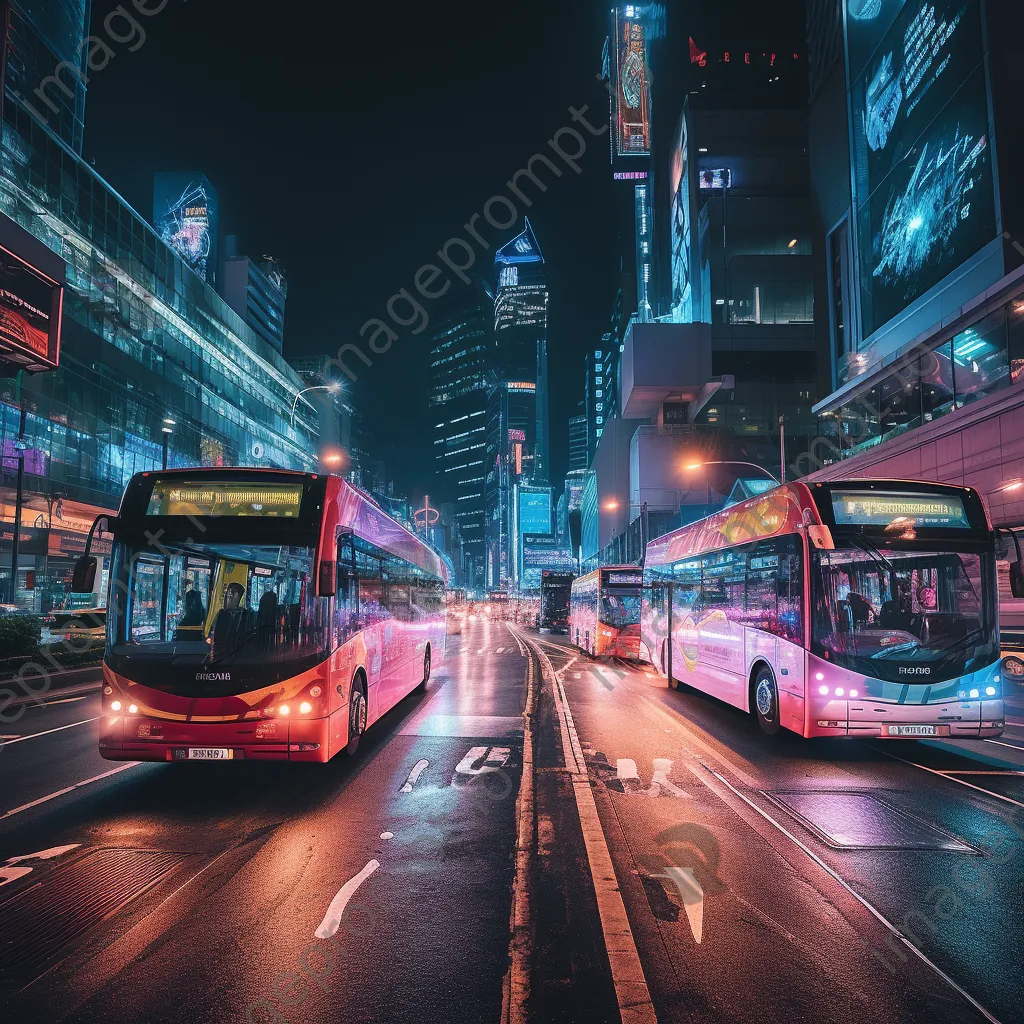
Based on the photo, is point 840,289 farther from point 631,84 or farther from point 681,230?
point 631,84

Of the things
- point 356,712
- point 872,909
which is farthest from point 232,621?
point 872,909

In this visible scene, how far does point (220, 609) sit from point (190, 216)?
102863mm

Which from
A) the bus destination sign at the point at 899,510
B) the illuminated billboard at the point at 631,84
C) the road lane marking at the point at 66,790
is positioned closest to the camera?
the road lane marking at the point at 66,790

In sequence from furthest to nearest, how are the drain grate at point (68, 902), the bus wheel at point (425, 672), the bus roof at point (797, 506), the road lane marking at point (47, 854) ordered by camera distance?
the bus wheel at point (425, 672), the bus roof at point (797, 506), the road lane marking at point (47, 854), the drain grate at point (68, 902)

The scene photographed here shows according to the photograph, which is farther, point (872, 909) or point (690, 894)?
point (690, 894)

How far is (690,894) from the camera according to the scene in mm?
5125

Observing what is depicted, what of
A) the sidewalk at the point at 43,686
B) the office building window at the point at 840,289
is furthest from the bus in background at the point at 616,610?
the office building window at the point at 840,289

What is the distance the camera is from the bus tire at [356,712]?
30.7ft

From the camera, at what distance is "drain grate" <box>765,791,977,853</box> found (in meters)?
6.25

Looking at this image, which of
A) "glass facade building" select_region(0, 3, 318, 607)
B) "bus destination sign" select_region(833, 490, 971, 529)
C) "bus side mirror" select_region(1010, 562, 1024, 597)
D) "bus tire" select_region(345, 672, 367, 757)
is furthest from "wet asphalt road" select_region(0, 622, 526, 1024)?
"glass facade building" select_region(0, 3, 318, 607)

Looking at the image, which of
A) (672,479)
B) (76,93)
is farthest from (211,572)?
(672,479)

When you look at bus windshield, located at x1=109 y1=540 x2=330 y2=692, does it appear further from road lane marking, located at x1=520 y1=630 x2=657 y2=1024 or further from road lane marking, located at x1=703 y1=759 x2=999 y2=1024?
road lane marking, located at x1=703 y1=759 x2=999 y2=1024

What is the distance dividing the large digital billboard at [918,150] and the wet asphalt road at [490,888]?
3238 cm

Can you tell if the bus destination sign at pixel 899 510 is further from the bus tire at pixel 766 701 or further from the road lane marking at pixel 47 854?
the road lane marking at pixel 47 854
